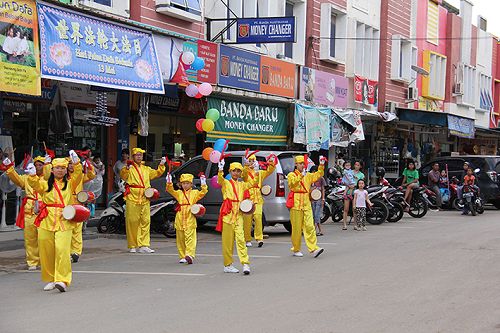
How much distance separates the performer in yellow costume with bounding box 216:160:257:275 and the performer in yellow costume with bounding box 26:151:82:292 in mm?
2188

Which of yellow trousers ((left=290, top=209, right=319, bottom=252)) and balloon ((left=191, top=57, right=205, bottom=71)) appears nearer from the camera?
yellow trousers ((left=290, top=209, right=319, bottom=252))

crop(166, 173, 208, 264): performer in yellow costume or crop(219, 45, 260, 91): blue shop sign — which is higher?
crop(219, 45, 260, 91): blue shop sign

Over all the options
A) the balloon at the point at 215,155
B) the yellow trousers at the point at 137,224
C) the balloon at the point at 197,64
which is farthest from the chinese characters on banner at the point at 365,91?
the balloon at the point at 215,155

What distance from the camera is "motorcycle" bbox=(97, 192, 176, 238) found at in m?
13.2

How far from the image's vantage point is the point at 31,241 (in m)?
9.70

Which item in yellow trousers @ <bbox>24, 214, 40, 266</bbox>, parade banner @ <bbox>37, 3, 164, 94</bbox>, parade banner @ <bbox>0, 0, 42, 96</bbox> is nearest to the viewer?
yellow trousers @ <bbox>24, 214, 40, 266</bbox>

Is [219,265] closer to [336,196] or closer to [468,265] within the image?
[468,265]

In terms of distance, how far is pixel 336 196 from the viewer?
53.9ft

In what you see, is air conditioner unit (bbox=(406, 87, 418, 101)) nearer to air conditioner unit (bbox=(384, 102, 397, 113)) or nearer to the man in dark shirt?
air conditioner unit (bbox=(384, 102, 397, 113))

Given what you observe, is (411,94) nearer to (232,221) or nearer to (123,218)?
(123,218)

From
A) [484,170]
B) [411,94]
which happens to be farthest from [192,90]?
[411,94]

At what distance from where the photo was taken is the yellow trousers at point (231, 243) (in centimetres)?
916

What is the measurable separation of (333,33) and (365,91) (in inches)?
103

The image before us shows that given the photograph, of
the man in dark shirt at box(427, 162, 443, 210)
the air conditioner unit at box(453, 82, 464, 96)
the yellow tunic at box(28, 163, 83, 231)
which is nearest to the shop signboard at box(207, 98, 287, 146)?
the man in dark shirt at box(427, 162, 443, 210)
